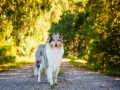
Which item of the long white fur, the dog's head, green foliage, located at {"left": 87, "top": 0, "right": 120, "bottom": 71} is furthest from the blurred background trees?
the dog's head

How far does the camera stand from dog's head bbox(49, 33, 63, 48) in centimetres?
1203

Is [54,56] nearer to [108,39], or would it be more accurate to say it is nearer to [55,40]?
[55,40]

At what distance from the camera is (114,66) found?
66.6 ft

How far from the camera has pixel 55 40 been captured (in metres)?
12.0

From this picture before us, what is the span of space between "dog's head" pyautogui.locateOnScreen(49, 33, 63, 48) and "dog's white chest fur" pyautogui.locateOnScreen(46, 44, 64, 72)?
0.24 meters

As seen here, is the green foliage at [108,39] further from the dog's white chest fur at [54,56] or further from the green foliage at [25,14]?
the dog's white chest fur at [54,56]

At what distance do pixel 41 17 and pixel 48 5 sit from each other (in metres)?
1.50

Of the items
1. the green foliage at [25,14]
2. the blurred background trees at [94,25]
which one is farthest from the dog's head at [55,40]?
the green foliage at [25,14]

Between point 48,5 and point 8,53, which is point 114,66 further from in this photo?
point 8,53

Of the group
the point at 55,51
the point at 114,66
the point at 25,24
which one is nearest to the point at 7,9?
the point at 25,24

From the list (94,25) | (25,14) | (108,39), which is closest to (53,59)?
(108,39)

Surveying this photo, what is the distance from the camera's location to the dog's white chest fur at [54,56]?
1248 centimetres

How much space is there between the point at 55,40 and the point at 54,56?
824 mm

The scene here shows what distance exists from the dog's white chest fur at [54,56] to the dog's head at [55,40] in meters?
0.24
